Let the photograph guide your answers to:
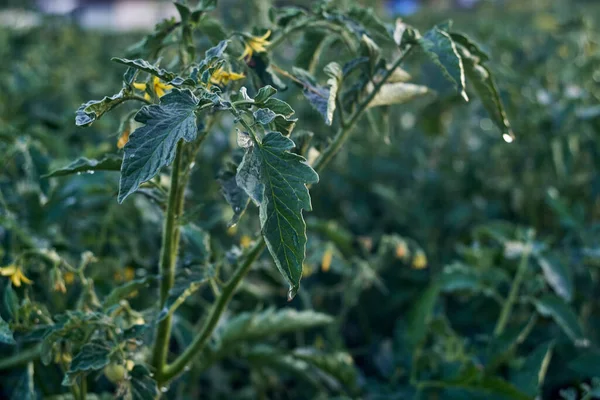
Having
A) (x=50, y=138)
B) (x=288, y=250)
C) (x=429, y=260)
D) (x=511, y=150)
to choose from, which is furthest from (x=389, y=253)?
(x=288, y=250)

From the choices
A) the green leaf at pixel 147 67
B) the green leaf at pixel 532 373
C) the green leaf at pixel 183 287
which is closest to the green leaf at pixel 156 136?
the green leaf at pixel 147 67

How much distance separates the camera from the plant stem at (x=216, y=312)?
1.38 meters

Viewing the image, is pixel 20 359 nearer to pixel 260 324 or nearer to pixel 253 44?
pixel 260 324

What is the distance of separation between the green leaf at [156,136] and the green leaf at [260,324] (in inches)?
31.7

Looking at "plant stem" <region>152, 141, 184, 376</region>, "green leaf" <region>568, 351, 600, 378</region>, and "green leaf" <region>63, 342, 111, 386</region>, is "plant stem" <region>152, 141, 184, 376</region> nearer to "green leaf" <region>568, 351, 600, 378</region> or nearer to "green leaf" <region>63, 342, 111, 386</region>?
"green leaf" <region>63, 342, 111, 386</region>

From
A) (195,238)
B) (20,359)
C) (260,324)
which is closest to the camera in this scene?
(195,238)

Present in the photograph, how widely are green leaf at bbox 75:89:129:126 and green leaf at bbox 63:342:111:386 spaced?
42 cm

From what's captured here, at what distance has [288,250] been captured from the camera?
3.46ft

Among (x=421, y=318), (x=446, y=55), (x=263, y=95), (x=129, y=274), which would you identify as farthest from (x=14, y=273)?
(x=421, y=318)

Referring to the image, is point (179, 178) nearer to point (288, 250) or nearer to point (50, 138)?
point (288, 250)

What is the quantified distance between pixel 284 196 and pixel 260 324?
80 centimetres

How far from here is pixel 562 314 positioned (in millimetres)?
1896

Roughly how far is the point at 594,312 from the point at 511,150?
2.68 ft

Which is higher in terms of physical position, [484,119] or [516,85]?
[516,85]
